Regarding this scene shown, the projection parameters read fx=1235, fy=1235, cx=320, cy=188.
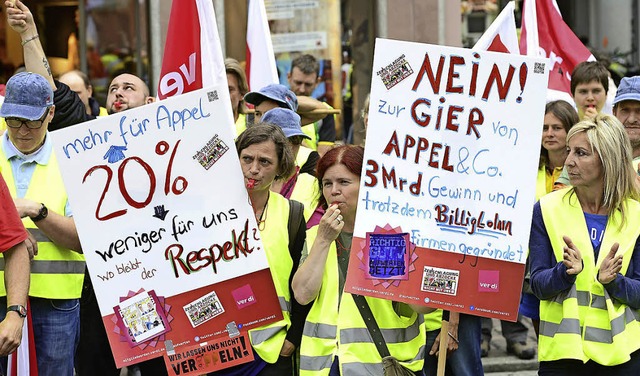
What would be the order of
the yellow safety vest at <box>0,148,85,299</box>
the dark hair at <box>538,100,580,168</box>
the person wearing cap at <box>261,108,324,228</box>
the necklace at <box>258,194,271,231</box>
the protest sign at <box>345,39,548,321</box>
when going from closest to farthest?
the protest sign at <box>345,39,548,321</box>, the necklace at <box>258,194,271,231</box>, the yellow safety vest at <box>0,148,85,299</box>, the person wearing cap at <box>261,108,324,228</box>, the dark hair at <box>538,100,580,168</box>

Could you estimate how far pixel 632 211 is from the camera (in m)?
5.59

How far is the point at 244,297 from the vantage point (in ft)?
18.2

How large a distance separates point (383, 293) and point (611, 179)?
1.15m

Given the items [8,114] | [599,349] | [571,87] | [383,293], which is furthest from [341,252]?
[571,87]

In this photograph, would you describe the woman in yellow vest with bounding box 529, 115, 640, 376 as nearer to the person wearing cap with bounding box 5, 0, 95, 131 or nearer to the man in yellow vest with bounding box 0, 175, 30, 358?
the man in yellow vest with bounding box 0, 175, 30, 358

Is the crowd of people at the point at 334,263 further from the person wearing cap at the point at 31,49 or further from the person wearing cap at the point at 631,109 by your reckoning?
the person wearing cap at the point at 631,109

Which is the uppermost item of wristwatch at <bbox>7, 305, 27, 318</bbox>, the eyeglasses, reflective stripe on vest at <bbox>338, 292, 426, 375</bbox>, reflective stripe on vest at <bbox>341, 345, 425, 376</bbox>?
the eyeglasses

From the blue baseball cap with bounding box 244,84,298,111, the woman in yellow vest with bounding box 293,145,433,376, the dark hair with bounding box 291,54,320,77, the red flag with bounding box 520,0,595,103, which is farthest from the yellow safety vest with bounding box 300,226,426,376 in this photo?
the dark hair with bounding box 291,54,320,77

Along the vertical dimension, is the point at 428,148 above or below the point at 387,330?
above

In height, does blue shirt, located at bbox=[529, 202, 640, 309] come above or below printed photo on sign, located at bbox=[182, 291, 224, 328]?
above

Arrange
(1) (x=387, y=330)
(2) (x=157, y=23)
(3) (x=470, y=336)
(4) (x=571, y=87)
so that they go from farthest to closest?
1. (2) (x=157, y=23)
2. (4) (x=571, y=87)
3. (3) (x=470, y=336)
4. (1) (x=387, y=330)

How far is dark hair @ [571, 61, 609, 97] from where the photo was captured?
805 centimetres

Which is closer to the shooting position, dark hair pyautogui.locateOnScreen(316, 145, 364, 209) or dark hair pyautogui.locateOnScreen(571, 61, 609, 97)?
dark hair pyautogui.locateOnScreen(316, 145, 364, 209)

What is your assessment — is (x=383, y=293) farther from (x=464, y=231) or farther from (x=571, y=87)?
(x=571, y=87)
